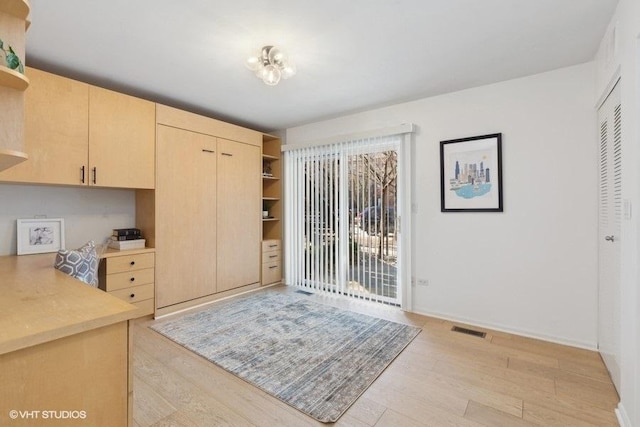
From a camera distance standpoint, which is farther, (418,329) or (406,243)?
(406,243)

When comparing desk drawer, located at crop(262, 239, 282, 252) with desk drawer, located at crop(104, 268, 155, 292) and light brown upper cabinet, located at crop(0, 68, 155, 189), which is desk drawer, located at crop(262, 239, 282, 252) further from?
light brown upper cabinet, located at crop(0, 68, 155, 189)

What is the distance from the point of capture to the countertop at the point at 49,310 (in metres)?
0.89

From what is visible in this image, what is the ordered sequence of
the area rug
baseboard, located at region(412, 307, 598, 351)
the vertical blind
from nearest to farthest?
the area rug → baseboard, located at region(412, 307, 598, 351) → the vertical blind

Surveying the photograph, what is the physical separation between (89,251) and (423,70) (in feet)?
10.2

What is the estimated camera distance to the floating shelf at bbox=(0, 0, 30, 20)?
114cm

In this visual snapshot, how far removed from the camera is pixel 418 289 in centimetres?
333

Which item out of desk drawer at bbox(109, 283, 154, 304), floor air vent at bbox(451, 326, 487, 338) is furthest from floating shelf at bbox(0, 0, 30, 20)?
floor air vent at bbox(451, 326, 487, 338)

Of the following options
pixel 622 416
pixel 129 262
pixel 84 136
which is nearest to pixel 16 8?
pixel 84 136

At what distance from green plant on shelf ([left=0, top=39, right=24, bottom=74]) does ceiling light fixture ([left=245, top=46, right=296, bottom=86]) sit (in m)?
1.36

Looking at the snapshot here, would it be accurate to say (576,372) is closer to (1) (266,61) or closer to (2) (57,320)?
(2) (57,320)

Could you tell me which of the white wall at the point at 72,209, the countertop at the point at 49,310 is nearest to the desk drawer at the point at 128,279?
the white wall at the point at 72,209

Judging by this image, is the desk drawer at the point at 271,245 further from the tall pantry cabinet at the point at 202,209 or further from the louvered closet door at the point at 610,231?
the louvered closet door at the point at 610,231

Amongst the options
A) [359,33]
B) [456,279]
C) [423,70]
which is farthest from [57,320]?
[456,279]

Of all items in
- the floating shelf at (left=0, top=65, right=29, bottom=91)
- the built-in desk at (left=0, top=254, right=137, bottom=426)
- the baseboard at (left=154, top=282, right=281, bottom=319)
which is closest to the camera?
the built-in desk at (left=0, top=254, right=137, bottom=426)
